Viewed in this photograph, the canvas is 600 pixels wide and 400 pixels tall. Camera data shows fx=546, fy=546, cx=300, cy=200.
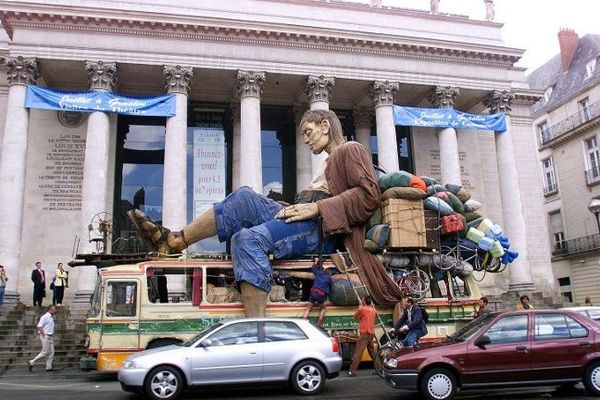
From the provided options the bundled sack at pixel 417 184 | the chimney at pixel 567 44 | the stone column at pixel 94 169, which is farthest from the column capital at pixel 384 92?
the chimney at pixel 567 44

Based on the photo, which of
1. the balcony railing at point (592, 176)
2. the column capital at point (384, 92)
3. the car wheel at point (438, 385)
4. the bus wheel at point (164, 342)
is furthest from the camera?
the balcony railing at point (592, 176)

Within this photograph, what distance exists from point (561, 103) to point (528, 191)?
508 inches

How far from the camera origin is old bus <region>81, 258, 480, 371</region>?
12.1 metres

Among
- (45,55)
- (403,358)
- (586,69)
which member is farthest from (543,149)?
(403,358)

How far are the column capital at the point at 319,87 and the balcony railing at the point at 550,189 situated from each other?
22.7 m

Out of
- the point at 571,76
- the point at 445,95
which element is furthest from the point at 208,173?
the point at 571,76

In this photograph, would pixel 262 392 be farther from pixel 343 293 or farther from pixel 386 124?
pixel 386 124

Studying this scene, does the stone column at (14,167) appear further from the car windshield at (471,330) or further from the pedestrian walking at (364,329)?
the car windshield at (471,330)

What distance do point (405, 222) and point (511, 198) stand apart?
53.4ft

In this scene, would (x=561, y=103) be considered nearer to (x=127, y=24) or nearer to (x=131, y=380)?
(x=127, y=24)

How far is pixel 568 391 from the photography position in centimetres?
915

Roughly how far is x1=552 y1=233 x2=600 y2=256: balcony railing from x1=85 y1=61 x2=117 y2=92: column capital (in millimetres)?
30338

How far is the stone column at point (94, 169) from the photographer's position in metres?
22.0

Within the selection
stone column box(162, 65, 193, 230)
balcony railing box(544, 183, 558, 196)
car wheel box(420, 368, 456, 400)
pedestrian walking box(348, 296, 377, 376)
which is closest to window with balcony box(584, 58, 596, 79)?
balcony railing box(544, 183, 558, 196)
